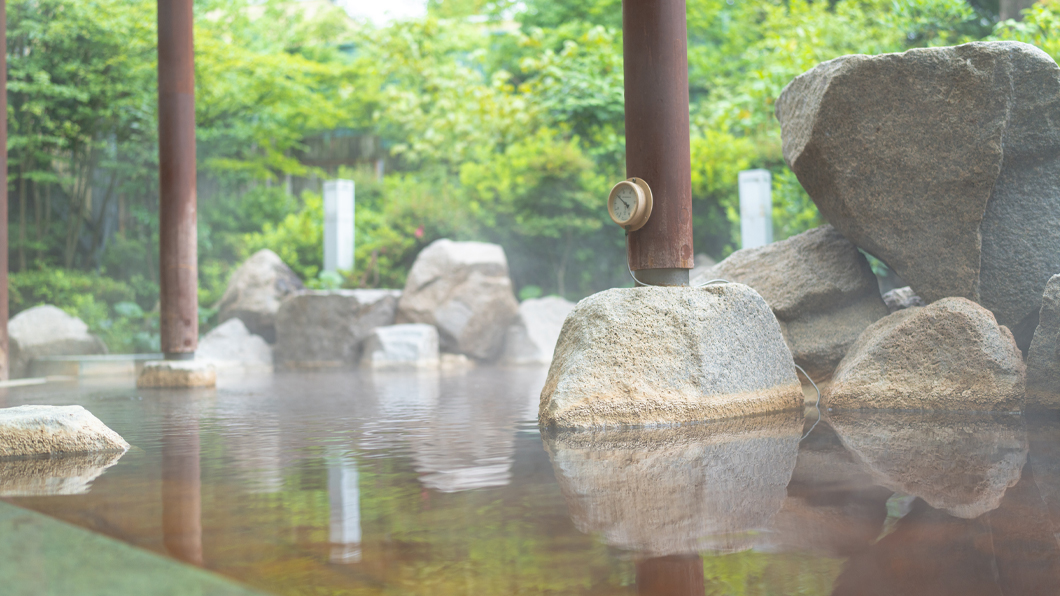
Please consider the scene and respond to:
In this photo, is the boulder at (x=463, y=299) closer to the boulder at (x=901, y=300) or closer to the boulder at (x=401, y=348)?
the boulder at (x=401, y=348)

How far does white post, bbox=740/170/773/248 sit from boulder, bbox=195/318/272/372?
5.93 m

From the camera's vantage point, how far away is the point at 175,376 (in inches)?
249

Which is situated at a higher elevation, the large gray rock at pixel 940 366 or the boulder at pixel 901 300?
the boulder at pixel 901 300

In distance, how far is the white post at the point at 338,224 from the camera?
1148 cm

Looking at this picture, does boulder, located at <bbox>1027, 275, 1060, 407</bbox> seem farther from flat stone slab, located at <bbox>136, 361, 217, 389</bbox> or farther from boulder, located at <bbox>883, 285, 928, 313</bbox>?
flat stone slab, located at <bbox>136, 361, 217, 389</bbox>

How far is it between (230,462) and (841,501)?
1.90m

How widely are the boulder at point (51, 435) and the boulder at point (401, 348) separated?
6078mm

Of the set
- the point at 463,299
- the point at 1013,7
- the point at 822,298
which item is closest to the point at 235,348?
the point at 463,299

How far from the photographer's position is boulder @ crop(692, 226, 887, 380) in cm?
455

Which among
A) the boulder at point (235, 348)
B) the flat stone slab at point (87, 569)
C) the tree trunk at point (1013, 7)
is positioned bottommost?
the boulder at point (235, 348)

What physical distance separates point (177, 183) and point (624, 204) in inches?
163

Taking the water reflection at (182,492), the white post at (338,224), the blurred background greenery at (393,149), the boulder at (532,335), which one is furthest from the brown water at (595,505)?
the white post at (338,224)

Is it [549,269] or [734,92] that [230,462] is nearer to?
[549,269]

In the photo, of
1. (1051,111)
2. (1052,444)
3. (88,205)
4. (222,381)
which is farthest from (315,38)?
(1052,444)
